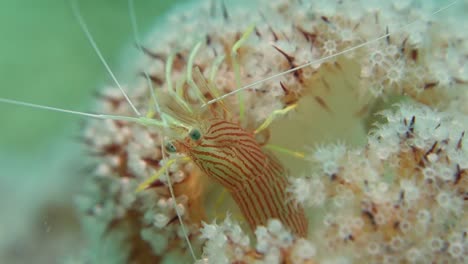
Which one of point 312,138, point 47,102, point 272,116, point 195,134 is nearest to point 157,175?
point 195,134

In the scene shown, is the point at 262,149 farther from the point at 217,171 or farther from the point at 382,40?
the point at 382,40

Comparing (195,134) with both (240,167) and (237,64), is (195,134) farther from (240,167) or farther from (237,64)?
(237,64)

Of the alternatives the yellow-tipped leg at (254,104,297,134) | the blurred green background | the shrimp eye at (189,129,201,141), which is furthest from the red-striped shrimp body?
the blurred green background

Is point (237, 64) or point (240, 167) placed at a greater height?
point (237, 64)

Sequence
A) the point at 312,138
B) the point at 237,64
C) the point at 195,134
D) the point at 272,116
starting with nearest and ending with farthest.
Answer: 1. the point at 195,134
2. the point at 272,116
3. the point at 237,64
4. the point at 312,138

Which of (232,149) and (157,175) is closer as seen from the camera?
(232,149)

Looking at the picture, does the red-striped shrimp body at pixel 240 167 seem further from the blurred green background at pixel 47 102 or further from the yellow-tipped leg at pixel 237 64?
the blurred green background at pixel 47 102

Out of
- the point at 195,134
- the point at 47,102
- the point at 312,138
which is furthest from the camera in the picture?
the point at 47,102
